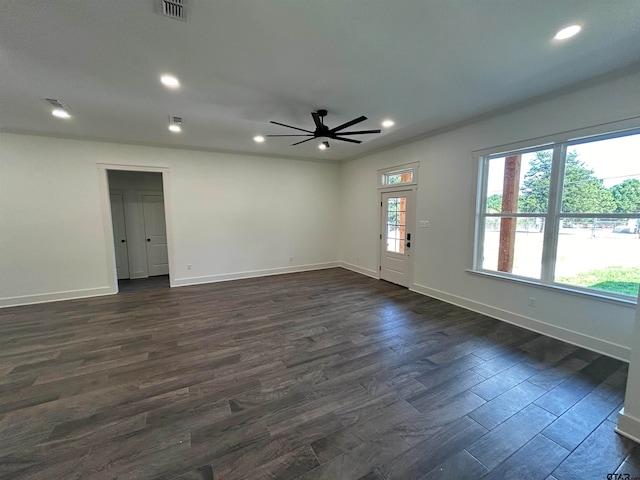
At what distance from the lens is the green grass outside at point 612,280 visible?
2714mm

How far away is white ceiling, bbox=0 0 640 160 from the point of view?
73.1 inches

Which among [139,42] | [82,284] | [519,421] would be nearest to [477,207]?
[519,421]

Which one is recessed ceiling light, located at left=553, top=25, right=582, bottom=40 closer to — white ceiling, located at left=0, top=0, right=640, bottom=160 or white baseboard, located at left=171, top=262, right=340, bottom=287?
white ceiling, located at left=0, top=0, right=640, bottom=160

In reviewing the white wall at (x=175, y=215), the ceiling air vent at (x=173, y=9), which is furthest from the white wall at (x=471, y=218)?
the ceiling air vent at (x=173, y=9)

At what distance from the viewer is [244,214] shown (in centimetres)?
619

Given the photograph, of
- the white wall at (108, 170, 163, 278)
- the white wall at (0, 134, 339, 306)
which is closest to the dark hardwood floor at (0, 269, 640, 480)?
the white wall at (0, 134, 339, 306)

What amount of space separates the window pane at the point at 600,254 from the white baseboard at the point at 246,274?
16.6 feet

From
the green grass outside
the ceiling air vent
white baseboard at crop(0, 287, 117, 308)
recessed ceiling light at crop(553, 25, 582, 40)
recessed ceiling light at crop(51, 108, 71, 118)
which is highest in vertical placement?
recessed ceiling light at crop(553, 25, 582, 40)

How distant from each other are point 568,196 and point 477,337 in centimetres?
206

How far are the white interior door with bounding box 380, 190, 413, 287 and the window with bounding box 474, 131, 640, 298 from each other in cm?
148

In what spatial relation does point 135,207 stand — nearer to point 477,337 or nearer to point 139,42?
point 139,42

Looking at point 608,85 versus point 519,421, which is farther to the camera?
point 608,85

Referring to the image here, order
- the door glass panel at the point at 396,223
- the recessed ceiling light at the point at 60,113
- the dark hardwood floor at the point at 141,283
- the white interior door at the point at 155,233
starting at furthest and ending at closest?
the white interior door at the point at 155,233 → the dark hardwood floor at the point at 141,283 → the door glass panel at the point at 396,223 → the recessed ceiling light at the point at 60,113

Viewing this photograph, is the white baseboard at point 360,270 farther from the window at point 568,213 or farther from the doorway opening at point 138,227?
the doorway opening at point 138,227
